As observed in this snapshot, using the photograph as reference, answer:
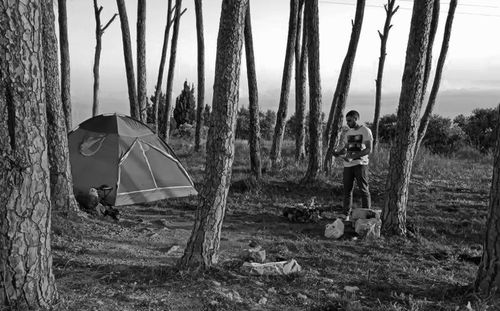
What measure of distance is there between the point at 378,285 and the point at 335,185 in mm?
5303

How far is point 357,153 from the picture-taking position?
23.0 feet

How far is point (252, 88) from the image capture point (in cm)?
1000

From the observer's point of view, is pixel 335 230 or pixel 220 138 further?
pixel 335 230

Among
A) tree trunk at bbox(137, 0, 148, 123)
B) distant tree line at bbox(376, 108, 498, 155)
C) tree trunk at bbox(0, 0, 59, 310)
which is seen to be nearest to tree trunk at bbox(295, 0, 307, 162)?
tree trunk at bbox(137, 0, 148, 123)

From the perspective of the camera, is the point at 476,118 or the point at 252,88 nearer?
the point at 252,88

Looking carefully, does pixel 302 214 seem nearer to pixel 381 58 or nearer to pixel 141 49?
pixel 141 49

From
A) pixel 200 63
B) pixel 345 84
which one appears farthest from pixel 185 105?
pixel 345 84

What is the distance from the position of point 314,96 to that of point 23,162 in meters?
7.62

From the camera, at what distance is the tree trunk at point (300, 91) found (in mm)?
12734

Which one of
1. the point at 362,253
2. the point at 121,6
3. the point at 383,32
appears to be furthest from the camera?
the point at 383,32

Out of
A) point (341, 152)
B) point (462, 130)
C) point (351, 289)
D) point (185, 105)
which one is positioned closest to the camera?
point (351, 289)

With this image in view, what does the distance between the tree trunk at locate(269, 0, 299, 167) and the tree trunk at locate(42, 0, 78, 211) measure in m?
6.83

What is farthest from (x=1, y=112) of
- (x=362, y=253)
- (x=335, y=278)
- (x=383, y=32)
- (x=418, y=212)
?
(x=383, y=32)

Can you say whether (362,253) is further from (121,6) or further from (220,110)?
(121,6)
